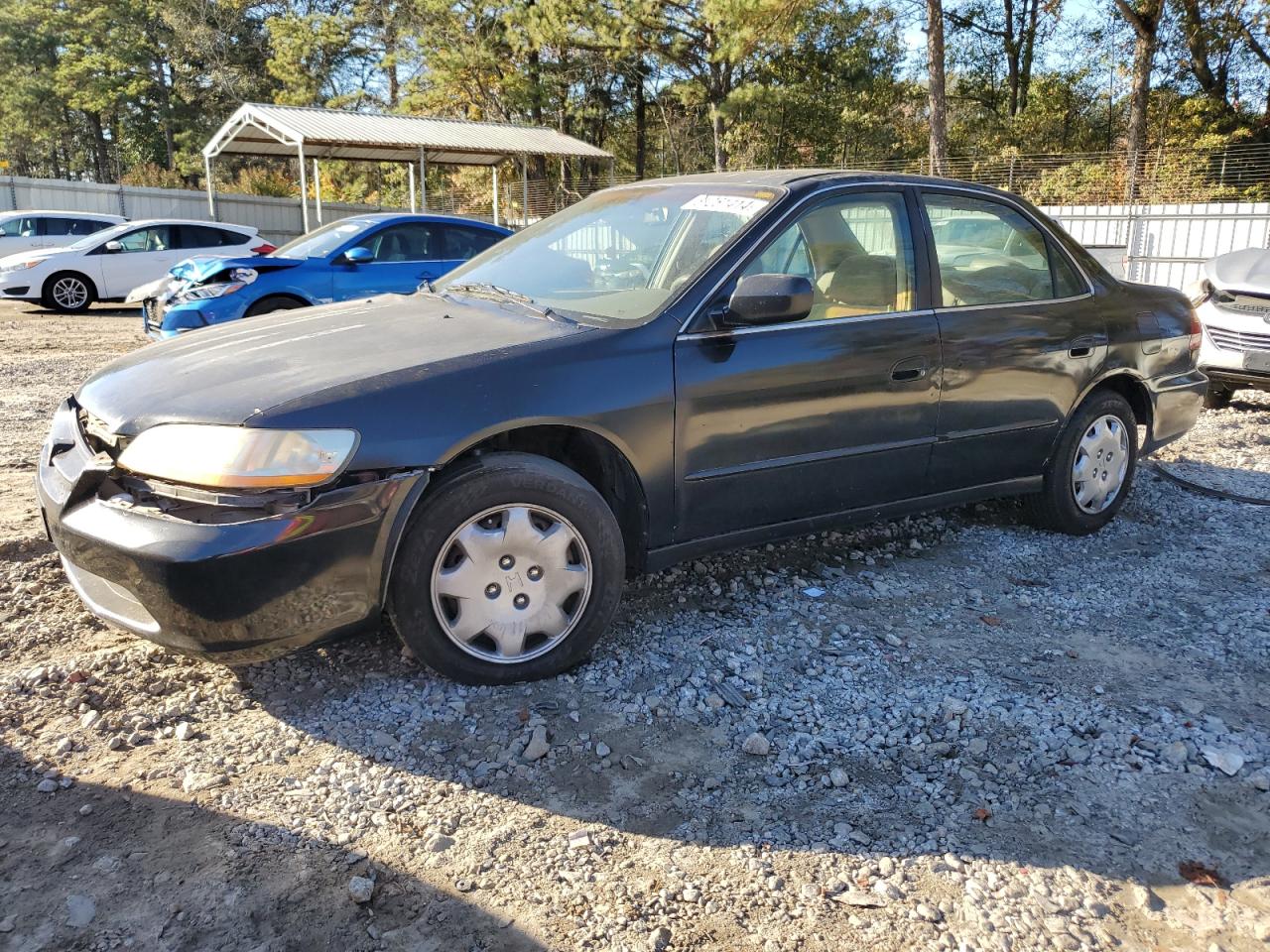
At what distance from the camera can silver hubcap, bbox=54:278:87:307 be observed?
50.1ft

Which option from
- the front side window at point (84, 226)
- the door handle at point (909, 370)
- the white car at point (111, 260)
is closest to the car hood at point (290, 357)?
the door handle at point (909, 370)

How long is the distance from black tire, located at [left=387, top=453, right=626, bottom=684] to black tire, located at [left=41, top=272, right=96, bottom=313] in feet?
48.6

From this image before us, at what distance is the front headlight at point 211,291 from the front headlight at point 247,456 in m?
6.93

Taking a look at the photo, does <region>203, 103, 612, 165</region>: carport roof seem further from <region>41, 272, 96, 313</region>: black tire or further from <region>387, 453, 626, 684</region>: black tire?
<region>387, 453, 626, 684</region>: black tire

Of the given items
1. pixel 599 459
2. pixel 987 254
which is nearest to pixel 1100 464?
pixel 987 254

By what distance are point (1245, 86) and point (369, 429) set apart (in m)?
32.4

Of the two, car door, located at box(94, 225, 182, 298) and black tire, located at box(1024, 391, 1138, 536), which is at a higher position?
car door, located at box(94, 225, 182, 298)

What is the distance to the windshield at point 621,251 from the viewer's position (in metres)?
3.74

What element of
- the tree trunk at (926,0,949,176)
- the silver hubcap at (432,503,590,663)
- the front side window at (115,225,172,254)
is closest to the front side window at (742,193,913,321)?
the silver hubcap at (432,503,590,663)

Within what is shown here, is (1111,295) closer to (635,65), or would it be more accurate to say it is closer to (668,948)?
(668,948)

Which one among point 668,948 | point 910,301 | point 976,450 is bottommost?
point 668,948

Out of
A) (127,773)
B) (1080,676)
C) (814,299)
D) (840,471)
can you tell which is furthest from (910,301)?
(127,773)

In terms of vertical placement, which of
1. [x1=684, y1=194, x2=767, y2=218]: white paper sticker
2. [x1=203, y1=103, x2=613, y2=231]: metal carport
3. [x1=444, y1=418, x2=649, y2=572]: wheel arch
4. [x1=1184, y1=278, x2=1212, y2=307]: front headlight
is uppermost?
[x1=203, y1=103, x2=613, y2=231]: metal carport

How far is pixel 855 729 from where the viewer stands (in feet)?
10.2
